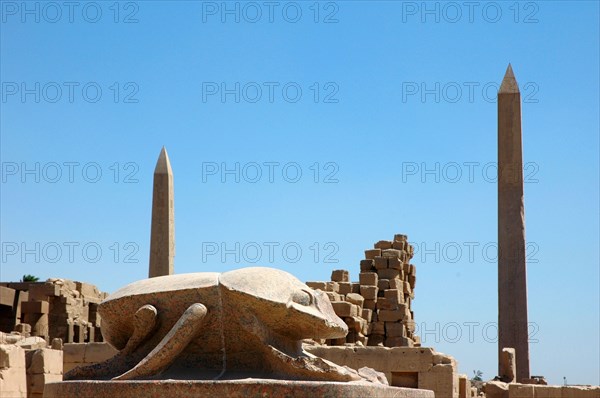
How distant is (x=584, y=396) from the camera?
49.1ft

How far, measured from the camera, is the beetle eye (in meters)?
6.29

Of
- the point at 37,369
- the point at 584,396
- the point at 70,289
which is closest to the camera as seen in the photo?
the point at 37,369

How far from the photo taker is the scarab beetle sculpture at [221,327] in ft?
20.0

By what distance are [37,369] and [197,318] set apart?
22.9 feet

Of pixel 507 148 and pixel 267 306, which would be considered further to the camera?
pixel 507 148

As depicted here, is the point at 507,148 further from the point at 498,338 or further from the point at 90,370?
the point at 90,370

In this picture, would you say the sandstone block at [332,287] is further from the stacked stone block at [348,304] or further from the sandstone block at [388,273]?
the sandstone block at [388,273]

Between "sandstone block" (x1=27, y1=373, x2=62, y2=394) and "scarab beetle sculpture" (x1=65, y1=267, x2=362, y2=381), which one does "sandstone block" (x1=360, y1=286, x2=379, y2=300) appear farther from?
"scarab beetle sculpture" (x1=65, y1=267, x2=362, y2=381)

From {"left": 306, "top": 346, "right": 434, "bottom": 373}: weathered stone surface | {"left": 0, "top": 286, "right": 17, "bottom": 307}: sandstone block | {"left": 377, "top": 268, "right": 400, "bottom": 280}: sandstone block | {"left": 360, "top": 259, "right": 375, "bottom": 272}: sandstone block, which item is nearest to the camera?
{"left": 306, "top": 346, "right": 434, "bottom": 373}: weathered stone surface

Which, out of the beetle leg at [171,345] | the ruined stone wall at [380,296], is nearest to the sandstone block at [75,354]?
the ruined stone wall at [380,296]

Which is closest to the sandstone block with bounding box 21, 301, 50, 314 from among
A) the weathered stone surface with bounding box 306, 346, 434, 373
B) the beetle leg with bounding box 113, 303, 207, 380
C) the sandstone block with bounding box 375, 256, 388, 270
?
the sandstone block with bounding box 375, 256, 388, 270

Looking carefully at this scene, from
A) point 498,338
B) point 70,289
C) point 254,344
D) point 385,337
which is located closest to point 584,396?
point 385,337

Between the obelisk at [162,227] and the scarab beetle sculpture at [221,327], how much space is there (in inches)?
645

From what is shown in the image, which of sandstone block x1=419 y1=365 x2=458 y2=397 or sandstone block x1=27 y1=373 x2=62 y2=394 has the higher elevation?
sandstone block x1=27 y1=373 x2=62 y2=394
